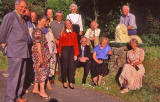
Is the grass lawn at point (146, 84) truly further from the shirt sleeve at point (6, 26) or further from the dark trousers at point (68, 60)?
the shirt sleeve at point (6, 26)

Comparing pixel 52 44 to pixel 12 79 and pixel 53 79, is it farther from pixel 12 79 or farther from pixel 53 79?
pixel 12 79

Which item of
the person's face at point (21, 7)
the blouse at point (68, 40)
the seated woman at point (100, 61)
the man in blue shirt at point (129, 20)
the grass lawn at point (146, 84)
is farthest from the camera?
the man in blue shirt at point (129, 20)

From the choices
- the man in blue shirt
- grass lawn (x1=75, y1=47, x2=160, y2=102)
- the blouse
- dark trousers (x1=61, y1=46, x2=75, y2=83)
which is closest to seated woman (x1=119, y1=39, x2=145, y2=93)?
grass lawn (x1=75, y1=47, x2=160, y2=102)

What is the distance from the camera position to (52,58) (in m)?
7.64

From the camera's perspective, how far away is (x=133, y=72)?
7535mm

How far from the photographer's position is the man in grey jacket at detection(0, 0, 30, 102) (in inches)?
218

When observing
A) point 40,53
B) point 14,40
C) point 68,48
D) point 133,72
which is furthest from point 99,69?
point 14,40

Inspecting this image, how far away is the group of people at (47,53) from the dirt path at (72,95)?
0.21 meters

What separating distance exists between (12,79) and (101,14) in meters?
12.2

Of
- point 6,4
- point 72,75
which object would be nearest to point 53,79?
point 72,75

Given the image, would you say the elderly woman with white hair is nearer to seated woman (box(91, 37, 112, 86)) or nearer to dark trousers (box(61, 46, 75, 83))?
seated woman (box(91, 37, 112, 86))

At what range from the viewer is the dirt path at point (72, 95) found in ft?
21.4

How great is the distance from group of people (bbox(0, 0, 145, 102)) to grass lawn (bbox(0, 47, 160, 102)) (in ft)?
0.77

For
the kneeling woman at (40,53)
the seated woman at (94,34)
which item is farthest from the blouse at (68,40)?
the seated woman at (94,34)
